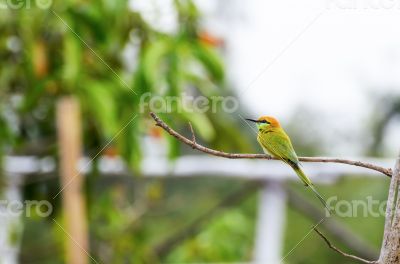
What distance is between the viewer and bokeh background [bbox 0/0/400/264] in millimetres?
851

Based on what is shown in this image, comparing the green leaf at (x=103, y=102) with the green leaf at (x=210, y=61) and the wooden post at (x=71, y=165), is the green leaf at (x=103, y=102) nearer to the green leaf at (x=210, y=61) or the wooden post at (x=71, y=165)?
the wooden post at (x=71, y=165)

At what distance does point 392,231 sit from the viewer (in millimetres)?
193

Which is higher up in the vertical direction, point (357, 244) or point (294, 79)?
point (294, 79)

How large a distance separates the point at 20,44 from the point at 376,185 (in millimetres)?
758

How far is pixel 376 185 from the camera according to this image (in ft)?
4.60

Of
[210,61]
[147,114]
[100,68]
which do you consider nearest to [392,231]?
[147,114]

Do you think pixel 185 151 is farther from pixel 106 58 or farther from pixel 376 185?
pixel 106 58

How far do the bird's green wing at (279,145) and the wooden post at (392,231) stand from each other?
29 mm

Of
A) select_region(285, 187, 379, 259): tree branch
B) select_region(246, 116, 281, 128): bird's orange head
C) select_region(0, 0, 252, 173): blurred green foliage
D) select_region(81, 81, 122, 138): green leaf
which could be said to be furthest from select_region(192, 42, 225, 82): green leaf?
select_region(246, 116, 281, 128): bird's orange head

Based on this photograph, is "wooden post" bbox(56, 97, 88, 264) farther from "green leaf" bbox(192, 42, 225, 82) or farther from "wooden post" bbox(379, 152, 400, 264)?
"wooden post" bbox(379, 152, 400, 264)

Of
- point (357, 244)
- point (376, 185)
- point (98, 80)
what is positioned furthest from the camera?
point (376, 185)

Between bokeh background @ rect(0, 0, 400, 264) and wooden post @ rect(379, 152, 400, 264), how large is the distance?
1.12ft

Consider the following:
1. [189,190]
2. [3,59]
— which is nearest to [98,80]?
[3,59]

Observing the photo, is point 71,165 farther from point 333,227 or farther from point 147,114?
point 333,227
